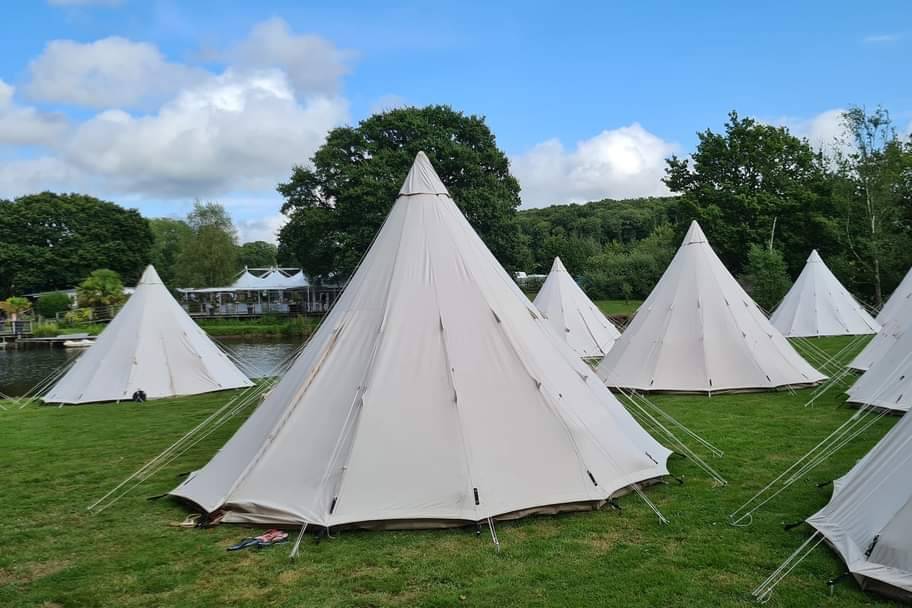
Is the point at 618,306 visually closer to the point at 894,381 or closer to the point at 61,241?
the point at 894,381

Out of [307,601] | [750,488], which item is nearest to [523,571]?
[307,601]

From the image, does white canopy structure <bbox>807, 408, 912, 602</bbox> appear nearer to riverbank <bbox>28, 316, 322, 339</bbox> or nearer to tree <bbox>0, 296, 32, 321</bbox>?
riverbank <bbox>28, 316, 322, 339</bbox>

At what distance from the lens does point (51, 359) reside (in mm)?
35156

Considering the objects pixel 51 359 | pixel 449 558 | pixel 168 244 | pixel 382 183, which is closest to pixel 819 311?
pixel 382 183

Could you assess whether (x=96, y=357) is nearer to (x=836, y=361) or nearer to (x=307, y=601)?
(x=307, y=601)

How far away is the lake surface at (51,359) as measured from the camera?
26053mm

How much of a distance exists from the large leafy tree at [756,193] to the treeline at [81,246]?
46.7 m

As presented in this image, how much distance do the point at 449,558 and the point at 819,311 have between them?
2647 cm

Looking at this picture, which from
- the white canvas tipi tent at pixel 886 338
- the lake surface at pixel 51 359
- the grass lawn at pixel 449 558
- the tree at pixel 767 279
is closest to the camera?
the grass lawn at pixel 449 558

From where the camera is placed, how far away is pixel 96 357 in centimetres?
1866

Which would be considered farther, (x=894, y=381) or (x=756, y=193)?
(x=756, y=193)

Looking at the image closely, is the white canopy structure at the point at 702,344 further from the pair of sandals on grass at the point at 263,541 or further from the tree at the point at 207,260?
the tree at the point at 207,260

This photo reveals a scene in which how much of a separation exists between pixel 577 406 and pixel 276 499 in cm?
358

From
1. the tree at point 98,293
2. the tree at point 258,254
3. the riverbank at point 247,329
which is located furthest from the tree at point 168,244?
the riverbank at point 247,329
